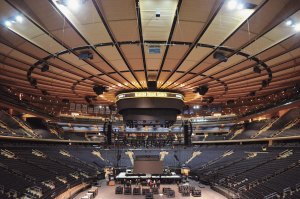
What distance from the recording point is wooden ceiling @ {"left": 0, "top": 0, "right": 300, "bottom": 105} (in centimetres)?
551

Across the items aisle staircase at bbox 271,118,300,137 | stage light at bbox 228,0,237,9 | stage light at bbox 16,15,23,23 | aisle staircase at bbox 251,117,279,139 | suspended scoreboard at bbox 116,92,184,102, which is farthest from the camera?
aisle staircase at bbox 251,117,279,139

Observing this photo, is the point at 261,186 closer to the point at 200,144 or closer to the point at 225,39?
the point at 225,39

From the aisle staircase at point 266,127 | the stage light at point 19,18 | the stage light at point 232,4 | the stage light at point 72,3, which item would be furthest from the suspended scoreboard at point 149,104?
the aisle staircase at point 266,127

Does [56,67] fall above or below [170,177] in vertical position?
above

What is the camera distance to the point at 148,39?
7164 millimetres

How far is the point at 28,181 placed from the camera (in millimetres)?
18156

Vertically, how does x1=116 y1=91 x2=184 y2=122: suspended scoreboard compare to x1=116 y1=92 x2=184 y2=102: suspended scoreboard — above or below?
below

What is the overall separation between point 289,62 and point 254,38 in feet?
13.1

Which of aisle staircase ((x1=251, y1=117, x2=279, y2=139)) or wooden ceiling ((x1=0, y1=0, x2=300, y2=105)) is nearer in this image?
wooden ceiling ((x1=0, y1=0, x2=300, y2=105))

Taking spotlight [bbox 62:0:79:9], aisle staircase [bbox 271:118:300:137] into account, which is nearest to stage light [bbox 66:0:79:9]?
spotlight [bbox 62:0:79:9]

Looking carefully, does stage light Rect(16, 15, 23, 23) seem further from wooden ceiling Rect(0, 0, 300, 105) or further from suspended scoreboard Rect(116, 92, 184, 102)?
suspended scoreboard Rect(116, 92, 184, 102)

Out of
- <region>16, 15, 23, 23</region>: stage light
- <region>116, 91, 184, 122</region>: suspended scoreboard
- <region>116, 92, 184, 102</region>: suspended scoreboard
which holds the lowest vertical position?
<region>116, 91, 184, 122</region>: suspended scoreboard

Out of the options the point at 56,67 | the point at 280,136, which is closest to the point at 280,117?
the point at 280,136

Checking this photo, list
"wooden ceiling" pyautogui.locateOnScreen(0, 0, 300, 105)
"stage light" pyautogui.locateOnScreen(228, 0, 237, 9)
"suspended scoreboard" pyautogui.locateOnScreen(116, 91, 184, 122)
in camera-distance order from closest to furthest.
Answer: "stage light" pyautogui.locateOnScreen(228, 0, 237, 9), "wooden ceiling" pyautogui.locateOnScreen(0, 0, 300, 105), "suspended scoreboard" pyautogui.locateOnScreen(116, 91, 184, 122)
